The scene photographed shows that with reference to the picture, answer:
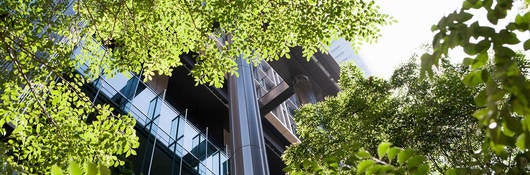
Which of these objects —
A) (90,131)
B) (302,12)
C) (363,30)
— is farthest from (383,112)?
(90,131)

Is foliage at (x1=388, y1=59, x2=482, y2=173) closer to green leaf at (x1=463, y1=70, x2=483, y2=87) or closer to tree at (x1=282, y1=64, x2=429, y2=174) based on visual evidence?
tree at (x1=282, y1=64, x2=429, y2=174)

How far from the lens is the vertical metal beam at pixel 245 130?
10.8m

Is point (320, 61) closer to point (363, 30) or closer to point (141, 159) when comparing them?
point (141, 159)

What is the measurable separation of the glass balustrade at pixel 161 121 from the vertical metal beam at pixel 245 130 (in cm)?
238

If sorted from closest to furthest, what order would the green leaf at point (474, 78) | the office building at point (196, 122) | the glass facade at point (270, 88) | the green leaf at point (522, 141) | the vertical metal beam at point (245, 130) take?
the green leaf at point (522, 141) → the green leaf at point (474, 78) → the vertical metal beam at point (245, 130) → the office building at point (196, 122) → the glass facade at point (270, 88)

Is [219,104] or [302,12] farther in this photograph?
[219,104]

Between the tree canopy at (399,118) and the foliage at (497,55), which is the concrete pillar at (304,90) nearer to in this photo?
the tree canopy at (399,118)

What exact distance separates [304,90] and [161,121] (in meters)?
19.1

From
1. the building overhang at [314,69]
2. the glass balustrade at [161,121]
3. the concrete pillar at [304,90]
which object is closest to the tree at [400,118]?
the glass balustrade at [161,121]

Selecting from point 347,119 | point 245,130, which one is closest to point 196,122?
point 245,130

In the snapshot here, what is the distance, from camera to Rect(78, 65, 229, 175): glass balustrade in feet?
42.3

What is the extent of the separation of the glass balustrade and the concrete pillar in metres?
15.4

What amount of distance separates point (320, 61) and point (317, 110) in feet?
67.3

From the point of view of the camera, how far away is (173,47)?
7.08m
